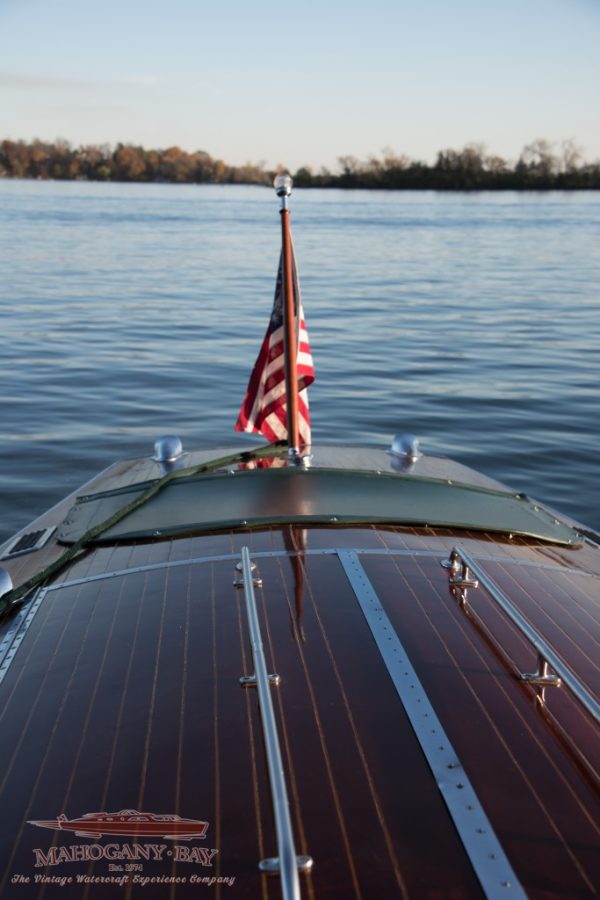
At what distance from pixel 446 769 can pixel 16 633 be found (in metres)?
2.28

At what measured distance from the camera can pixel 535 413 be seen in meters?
13.2

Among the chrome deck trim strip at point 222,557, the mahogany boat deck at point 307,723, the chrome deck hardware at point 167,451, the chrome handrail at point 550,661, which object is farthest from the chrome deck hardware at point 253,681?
the chrome deck hardware at point 167,451

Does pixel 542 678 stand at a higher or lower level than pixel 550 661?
lower

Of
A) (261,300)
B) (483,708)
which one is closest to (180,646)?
(483,708)

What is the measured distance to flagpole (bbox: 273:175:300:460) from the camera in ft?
20.0

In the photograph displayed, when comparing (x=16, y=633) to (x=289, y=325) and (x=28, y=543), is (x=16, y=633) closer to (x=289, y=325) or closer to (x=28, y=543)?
(x=28, y=543)

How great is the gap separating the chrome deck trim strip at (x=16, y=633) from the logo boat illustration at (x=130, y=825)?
115 cm

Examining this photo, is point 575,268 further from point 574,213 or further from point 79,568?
point 574,213

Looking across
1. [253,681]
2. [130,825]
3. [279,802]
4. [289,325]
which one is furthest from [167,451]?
[279,802]

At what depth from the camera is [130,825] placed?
2.81 m

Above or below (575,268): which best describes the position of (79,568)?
below

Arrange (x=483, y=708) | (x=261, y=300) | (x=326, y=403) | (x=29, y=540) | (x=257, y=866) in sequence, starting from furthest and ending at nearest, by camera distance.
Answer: (x=261, y=300) → (x=326, y=403) → (x=29, y=540) → (x=483, y=708) → (x=257, y=866)

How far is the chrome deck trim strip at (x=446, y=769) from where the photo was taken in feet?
8.31

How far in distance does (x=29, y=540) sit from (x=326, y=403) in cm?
800
